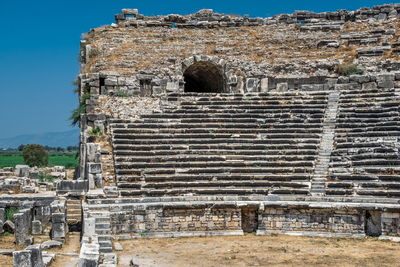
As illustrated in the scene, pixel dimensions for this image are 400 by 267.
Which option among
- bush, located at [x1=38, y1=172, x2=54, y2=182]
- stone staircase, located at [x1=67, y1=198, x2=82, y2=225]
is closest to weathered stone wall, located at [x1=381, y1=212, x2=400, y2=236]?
stone staircase, located at [x1=67, y1=198, x2=82, y2=225]

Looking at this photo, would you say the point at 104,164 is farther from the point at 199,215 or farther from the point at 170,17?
the point at 170,17

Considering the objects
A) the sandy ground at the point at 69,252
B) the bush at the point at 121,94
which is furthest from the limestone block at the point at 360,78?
the sandy ground at the point at 69,252

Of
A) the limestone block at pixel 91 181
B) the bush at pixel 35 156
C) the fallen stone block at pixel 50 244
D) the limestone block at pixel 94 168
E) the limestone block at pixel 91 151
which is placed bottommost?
the fallen stone block at pixel 50 244

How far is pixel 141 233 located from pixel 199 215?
63.9 inches

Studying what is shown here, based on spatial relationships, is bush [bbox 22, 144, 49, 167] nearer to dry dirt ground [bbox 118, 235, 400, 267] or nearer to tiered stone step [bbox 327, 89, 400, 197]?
tiered stone step [bbox 327, 89, 400, 197]

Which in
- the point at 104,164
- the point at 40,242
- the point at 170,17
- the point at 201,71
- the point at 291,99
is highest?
the point at 170,17

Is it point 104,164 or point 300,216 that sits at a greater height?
point 104,164

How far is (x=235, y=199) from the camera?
17.3 metres

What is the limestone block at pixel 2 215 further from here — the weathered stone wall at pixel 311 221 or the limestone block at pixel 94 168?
the weathered stone wall at pixel 311 221

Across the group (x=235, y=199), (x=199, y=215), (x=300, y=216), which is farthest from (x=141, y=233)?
(x=300, y=216)

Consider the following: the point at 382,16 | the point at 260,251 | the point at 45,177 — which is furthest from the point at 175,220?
the point at 382,16

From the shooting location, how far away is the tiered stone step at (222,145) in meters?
18.0

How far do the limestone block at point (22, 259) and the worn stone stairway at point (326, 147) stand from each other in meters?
8.95

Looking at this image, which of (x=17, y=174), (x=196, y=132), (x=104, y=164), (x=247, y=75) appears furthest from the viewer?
(x=17, y=174)
